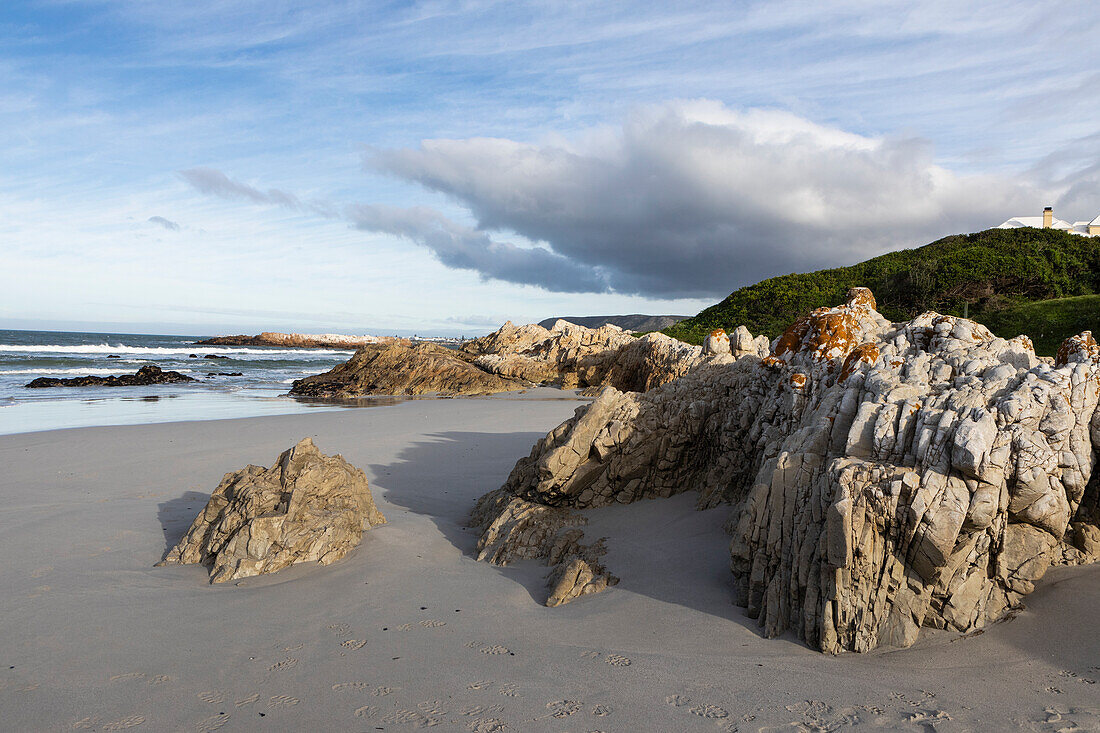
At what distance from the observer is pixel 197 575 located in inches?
243

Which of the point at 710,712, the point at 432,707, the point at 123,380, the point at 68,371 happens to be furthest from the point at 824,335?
the point at 68,371

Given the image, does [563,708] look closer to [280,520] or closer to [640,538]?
[640,538]

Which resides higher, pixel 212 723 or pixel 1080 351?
pixel 1080 351

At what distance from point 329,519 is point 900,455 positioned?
5.36 metres

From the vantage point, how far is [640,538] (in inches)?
251

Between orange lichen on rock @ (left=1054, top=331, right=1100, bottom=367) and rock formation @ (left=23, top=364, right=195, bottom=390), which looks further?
rock formation @ (left=23, top=364, right=195, bottom=390)

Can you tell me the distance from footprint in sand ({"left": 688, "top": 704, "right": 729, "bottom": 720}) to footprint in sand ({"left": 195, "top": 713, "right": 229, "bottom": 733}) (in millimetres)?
2780

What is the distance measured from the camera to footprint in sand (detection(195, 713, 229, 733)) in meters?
3.71

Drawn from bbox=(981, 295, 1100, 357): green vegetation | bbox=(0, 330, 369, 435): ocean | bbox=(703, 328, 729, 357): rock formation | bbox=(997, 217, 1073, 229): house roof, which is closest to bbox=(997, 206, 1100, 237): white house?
bbox=(997, 217, 1073, 229): house roof

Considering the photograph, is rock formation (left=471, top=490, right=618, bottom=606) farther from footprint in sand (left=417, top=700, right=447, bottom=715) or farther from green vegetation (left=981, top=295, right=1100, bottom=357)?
green vegetation (left=981, top=295, right=1100, bottom=357)

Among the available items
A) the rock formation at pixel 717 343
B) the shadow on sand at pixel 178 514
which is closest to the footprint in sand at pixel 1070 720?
the shadow on sand at pixel 178 514

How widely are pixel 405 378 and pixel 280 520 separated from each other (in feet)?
71.0

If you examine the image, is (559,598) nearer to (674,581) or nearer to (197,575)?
(674,581)

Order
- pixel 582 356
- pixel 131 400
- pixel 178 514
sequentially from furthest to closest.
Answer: pixel 582 356 → pixel 131 400 → pixel 178 514
